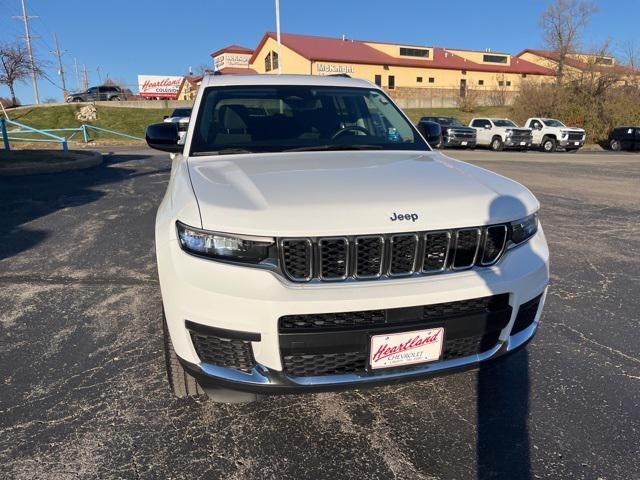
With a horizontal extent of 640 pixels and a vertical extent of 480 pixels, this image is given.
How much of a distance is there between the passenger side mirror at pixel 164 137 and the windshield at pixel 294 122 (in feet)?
1.08

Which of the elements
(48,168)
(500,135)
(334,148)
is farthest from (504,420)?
(500,135)

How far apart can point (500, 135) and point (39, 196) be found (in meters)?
22.8

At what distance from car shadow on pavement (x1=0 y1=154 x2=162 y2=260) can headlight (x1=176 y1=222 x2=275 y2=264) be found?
13.7ft

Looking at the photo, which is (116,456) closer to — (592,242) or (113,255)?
(113,255)

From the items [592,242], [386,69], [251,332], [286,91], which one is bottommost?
[592,242]

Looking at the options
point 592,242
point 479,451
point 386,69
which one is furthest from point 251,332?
point 386,69

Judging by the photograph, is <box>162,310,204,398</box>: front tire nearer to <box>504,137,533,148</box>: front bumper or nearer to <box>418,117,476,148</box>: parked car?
<box>418,117,476,148</box>: parked car

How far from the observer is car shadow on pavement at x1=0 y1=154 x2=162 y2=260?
19.5ft

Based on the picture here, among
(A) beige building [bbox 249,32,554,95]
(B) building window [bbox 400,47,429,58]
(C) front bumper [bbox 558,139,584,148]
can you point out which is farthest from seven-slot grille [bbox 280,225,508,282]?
(B) building window [bbox 400,47,429,58]

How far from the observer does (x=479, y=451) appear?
2.30m

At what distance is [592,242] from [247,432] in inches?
212

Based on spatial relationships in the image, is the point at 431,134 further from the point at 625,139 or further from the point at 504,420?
the point at 625,139

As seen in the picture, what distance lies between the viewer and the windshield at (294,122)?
337cm

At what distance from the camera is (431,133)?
396 cm
